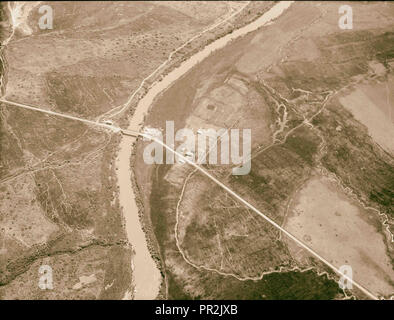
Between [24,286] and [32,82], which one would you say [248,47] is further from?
[24,286]

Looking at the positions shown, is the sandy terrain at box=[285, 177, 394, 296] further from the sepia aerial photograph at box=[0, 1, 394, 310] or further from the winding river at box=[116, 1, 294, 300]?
the winding river at box=[116, 1, 294, 300]

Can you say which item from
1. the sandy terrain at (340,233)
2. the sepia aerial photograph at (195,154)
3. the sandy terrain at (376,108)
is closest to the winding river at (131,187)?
the sepia aerial photograph at (195,154)

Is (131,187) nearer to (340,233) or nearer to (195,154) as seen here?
(195,154)

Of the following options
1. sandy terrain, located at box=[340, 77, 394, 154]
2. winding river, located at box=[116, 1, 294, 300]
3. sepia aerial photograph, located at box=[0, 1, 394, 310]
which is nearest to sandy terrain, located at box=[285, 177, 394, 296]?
sepia aerial photograph, located at box=[0, 1, 394, 310]

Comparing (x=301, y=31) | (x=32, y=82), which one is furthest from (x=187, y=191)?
(x=301, y=31)

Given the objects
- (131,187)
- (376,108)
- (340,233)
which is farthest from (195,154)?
(376,108)

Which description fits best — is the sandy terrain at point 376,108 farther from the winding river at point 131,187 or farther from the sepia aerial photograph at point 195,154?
the winding river at point 131,187
